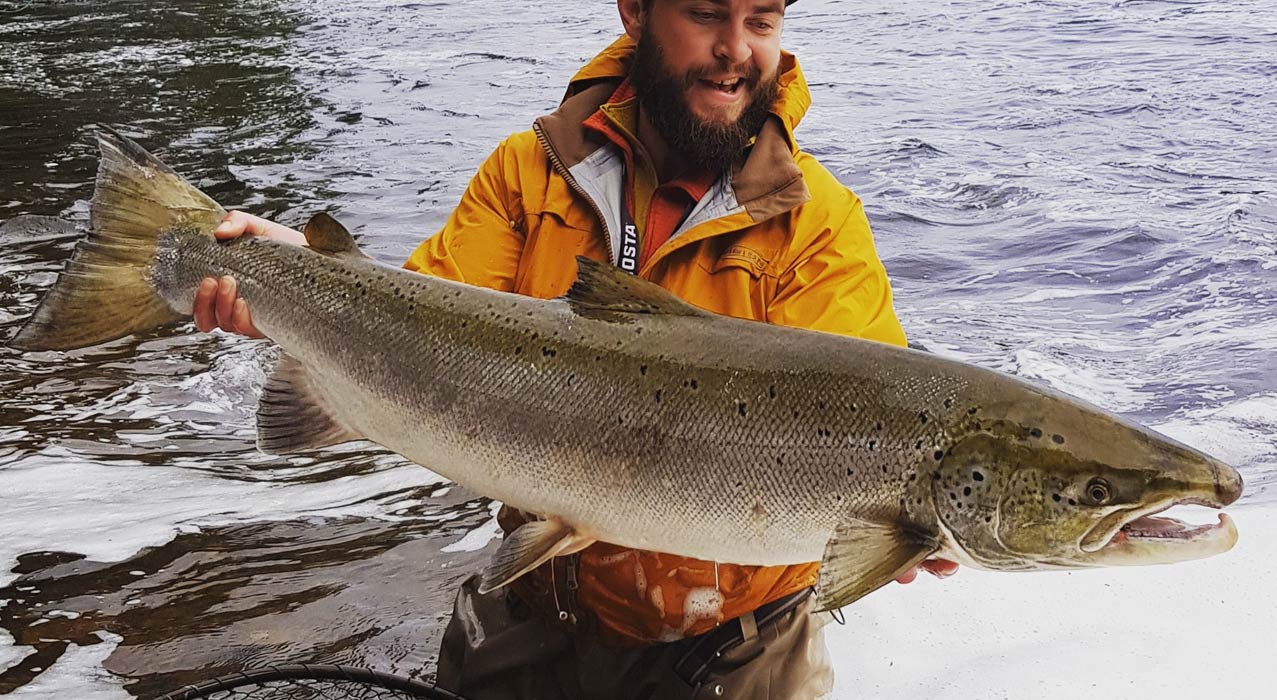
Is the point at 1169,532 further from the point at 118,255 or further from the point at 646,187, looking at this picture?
the point at 118,255

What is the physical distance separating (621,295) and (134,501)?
3.46 m

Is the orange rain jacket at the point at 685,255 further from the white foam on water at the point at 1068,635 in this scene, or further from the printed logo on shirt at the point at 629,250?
the white foam on water at the point at 1068,635

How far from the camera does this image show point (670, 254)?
3.47 metres

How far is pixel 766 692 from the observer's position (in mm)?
3605

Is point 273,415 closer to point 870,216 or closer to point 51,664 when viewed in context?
point 51,664

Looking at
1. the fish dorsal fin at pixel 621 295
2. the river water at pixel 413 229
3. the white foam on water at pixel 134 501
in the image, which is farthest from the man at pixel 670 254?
the white foam on water at pixel 134 501

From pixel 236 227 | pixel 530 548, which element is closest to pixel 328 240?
pixel 236 227

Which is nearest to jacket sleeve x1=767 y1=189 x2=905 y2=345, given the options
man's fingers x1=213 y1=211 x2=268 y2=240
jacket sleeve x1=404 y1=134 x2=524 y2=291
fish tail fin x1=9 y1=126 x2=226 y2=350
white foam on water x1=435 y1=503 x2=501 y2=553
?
jacket sleeve x1=404 y1=134 x2=524 y2=291

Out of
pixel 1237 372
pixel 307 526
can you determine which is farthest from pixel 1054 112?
pixel 307 526

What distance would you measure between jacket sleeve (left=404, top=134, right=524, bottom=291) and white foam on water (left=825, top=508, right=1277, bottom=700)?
198cm

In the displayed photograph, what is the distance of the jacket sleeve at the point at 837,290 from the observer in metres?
3.29

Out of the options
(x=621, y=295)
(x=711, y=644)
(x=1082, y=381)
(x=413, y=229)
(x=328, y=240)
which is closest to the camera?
(x=621, y=295)

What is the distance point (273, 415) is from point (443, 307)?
1.82 feet

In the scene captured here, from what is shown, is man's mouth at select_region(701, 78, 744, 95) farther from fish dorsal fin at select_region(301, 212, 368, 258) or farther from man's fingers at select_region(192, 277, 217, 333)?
man's fingers at select_region(192, 277, 217, 333)
